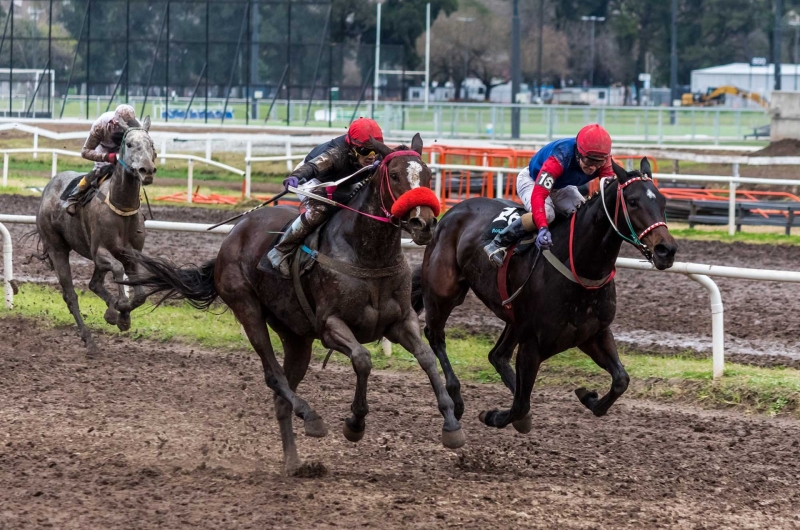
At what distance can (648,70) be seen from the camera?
71.9 metres

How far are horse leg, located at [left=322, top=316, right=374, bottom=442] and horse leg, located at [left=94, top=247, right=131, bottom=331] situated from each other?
12.2ft

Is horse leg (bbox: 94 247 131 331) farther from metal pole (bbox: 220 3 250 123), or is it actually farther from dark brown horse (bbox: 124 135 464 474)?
metal pole (bbox: 220 3 250 123)

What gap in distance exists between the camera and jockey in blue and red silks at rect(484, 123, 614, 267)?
21.2 feet

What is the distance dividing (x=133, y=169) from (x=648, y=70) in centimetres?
6590

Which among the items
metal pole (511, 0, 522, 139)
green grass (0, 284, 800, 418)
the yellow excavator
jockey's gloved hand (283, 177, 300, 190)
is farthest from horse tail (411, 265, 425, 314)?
the yellow excavator

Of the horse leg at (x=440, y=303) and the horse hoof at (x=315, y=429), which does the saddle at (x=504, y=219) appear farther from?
the horse hoof at (x=315, y=429)

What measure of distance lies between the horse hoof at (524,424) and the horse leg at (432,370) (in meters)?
0.80

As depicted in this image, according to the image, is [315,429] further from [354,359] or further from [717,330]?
[717,330]

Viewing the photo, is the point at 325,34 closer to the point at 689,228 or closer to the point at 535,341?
the point at 689,228

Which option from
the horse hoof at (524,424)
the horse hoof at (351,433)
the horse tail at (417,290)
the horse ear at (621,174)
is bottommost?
the horse hoof at (524,424)

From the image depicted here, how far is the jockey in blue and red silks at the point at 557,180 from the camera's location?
6453 mm

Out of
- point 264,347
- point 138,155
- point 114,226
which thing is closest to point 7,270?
point 114,226

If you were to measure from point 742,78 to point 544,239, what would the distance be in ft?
199

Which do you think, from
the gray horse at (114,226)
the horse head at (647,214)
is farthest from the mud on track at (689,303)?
the horse head at (647,214)
